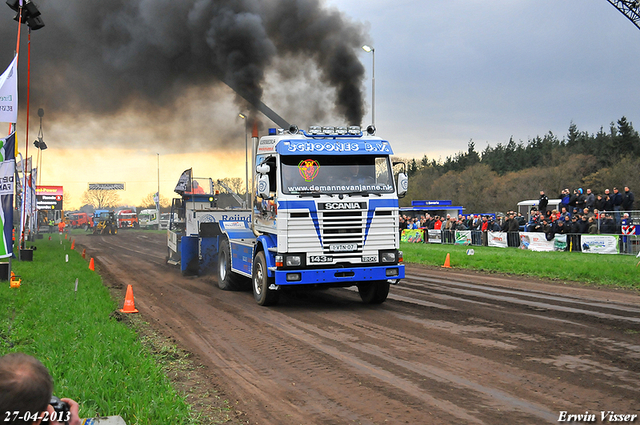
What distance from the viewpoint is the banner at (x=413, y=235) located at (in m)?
31.8

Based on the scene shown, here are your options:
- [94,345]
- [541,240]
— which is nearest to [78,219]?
[541,240]

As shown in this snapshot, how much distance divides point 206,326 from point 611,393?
5.86 meters

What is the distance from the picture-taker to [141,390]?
4.98m

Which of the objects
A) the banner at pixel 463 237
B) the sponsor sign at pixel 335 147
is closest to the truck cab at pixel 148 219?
the banner at pixel 463 237

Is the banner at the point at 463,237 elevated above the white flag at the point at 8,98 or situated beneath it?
situated beneath

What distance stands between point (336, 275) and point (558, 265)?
9601 millimetres

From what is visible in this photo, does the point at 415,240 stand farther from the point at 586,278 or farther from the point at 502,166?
the point at 502,166

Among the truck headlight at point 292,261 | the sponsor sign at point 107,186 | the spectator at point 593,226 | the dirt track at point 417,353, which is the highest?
the sponsor sign at point 107,186

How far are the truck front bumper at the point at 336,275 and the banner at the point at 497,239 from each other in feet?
52.7

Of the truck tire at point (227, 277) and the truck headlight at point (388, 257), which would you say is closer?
the truck headlight at point (388, 257)

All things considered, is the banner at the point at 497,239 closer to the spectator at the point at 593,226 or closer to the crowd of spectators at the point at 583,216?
the crowd of spectators at the point at 583,216

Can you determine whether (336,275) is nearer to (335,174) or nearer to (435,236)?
(335,174)

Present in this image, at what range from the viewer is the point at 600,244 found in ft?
64.3

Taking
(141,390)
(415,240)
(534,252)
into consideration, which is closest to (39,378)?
(141,390)
